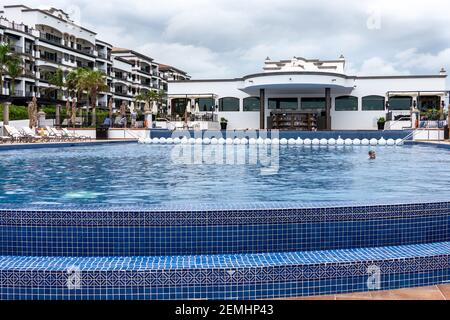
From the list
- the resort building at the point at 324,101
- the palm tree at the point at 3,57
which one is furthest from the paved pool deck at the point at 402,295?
the palm tree at the point at 3,57

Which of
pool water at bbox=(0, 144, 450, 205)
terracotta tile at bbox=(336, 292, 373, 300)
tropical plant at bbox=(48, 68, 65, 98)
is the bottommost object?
terracotta tile at bbox=(336, 292, 373, 300)

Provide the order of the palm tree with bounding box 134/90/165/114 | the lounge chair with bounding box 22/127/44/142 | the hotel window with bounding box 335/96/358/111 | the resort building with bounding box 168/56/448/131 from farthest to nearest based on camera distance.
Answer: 1. the palm tree with bounding box 134/90/165/114
2. the hotel window with bounding box 335/96/358/111
3. the resort building with bounding box 168/56/448/131
4. the lounge chair with bounding box 22/127/44/142

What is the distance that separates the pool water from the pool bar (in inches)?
41.2

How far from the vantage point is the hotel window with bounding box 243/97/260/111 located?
40219 millimetres

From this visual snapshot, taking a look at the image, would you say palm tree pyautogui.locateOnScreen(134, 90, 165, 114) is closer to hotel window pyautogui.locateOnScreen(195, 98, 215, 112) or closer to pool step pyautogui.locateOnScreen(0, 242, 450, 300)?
hotel window pyautogui.locateOnScreen(195, 98, 215, 112)

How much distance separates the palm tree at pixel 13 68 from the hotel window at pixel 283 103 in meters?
24.4

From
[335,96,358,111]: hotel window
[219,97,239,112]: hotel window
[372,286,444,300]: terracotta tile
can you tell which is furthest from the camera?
[219,97,239,112]: hotel window

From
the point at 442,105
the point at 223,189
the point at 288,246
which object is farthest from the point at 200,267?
the point at 442,105

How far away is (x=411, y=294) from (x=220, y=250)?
66.2 inches

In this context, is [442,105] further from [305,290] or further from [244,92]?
[305,290]

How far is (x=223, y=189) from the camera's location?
8109 millimetres

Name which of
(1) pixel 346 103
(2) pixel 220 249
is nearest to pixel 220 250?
(2) pixel 220 249

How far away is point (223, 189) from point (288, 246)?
353 cm

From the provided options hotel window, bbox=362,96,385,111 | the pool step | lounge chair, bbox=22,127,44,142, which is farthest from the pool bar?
hotel window, bbox=362,96,385,111
